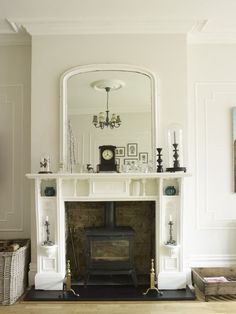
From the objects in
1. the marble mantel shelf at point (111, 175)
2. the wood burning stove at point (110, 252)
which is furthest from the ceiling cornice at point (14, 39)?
the wood burning stove at point (110, 252)

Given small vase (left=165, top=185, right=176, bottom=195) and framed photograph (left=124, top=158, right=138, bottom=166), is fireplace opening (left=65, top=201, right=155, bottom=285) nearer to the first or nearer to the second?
small vase (left=165, top=185, right=176, bottom=195)

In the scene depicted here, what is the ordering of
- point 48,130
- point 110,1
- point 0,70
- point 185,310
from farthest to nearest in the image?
point 0,70, point 48,130, point 110,1, point 185,310

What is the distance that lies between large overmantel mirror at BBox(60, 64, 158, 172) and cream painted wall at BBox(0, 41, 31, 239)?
1.71 ft

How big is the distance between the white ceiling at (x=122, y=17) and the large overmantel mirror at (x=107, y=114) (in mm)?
416

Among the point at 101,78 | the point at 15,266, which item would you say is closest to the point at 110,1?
the point at 101,78

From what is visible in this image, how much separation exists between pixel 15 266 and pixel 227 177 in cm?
232

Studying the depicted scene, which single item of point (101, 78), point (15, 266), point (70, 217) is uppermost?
point (101, 78)

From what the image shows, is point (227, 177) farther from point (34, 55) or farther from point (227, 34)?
point (34, 55)

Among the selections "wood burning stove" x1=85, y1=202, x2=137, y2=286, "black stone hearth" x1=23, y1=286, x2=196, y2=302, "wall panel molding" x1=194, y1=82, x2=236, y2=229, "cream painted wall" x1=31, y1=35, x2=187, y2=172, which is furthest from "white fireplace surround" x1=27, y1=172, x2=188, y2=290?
"wall panel molding" x1=194, y1=82, x2=236, y2=229

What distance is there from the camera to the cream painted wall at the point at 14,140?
3.59 m

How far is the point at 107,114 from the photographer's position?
135 inches

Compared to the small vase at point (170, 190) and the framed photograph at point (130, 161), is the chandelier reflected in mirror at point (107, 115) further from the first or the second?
the small vase at point (170, 190)

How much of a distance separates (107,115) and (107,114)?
0.04ft

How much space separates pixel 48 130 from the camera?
11.1ft
